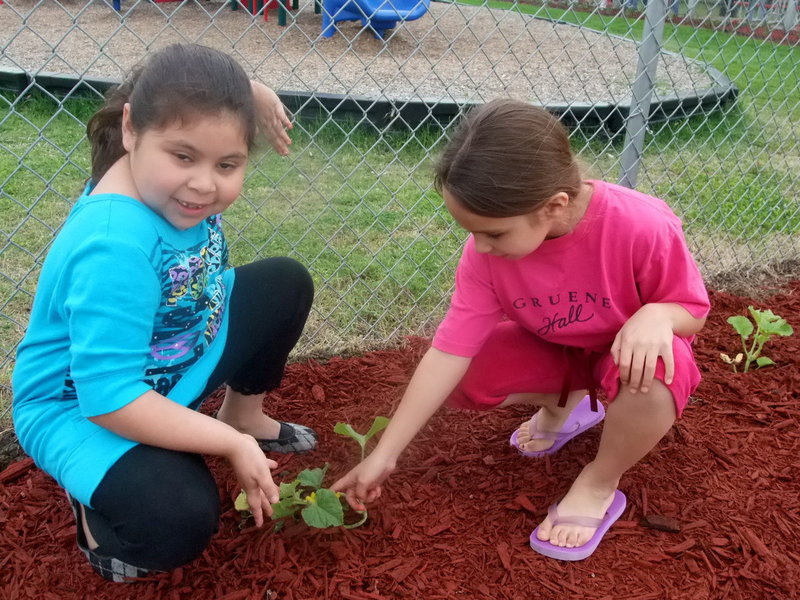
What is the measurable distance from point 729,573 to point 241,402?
4.14 ft

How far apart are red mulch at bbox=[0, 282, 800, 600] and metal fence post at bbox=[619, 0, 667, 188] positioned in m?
0.94

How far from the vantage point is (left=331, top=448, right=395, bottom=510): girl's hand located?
161 cm

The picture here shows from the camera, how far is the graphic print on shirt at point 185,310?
4.80ft

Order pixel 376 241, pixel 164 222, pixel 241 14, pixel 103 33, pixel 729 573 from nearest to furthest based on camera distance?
pixel 164 222 → pixel 729 573 → pixel 376 241 → pixel 103 33 → pixel 241 14

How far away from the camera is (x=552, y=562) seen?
1.68 m

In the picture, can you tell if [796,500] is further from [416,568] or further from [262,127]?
[262,127]

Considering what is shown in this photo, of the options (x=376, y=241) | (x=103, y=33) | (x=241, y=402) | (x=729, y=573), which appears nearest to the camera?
(x=729, y=573)

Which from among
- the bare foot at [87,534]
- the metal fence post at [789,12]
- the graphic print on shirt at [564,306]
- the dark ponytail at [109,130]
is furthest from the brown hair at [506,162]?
the metal fence post at [789,12]

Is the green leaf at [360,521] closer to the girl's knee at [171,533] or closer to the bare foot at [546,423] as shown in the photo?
the girl's knee at [171,533]

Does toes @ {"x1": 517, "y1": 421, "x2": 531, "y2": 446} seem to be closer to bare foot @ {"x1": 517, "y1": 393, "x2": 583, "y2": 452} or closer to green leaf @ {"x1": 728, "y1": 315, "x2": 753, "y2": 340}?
bare foot @ {"x1": 517, "y1": 393, "x2": 583, "y2": 452}

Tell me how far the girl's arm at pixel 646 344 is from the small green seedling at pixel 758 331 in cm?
95

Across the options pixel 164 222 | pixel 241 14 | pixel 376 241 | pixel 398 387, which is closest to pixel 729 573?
pixel 398 387

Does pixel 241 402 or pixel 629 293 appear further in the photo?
pixel 241 402

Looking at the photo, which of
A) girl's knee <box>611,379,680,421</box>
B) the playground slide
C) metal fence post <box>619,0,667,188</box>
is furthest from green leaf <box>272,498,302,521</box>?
the playground slide
